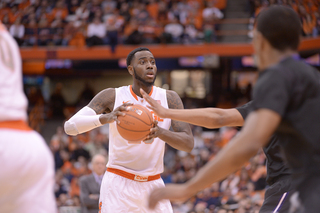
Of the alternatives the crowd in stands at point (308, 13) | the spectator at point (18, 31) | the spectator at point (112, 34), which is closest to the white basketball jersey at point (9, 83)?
the crowd in stands at point (308, 13)

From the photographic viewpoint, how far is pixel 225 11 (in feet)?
61.8

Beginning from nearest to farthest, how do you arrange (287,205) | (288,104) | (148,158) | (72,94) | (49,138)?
(288,104), (287,205), (148,158), (49,138), (72,94)

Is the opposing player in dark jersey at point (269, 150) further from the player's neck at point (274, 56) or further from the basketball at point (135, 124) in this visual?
the player's neck at point (274, 56)

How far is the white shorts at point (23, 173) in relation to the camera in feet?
6.49

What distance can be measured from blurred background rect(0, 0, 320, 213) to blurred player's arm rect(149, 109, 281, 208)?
9951 millimetres

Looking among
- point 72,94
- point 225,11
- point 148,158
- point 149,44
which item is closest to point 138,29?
point 149,44

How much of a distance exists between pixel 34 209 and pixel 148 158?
2100 millimetres

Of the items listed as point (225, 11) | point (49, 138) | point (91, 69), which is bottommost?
point (49, 138)

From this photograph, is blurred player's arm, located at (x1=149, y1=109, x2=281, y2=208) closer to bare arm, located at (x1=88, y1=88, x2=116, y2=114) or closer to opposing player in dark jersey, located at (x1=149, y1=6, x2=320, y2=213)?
opposing player in dark jersey, located at (x1=149, y1=6, x2=320, y2=213)

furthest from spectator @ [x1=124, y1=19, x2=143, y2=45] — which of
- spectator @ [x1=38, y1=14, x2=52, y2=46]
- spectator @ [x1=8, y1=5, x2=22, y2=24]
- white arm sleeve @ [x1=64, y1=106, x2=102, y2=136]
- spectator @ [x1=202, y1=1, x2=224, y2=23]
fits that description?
white arm sleeve @ [x1=64, y1=106, x2=102, y2=136]

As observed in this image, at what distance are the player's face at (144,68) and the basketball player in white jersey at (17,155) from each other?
2.24 metres

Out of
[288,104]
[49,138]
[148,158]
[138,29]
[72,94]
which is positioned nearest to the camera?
[288,104]

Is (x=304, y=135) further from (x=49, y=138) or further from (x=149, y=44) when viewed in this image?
(x=49, y=138)

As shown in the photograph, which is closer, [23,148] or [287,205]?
[23,148]
